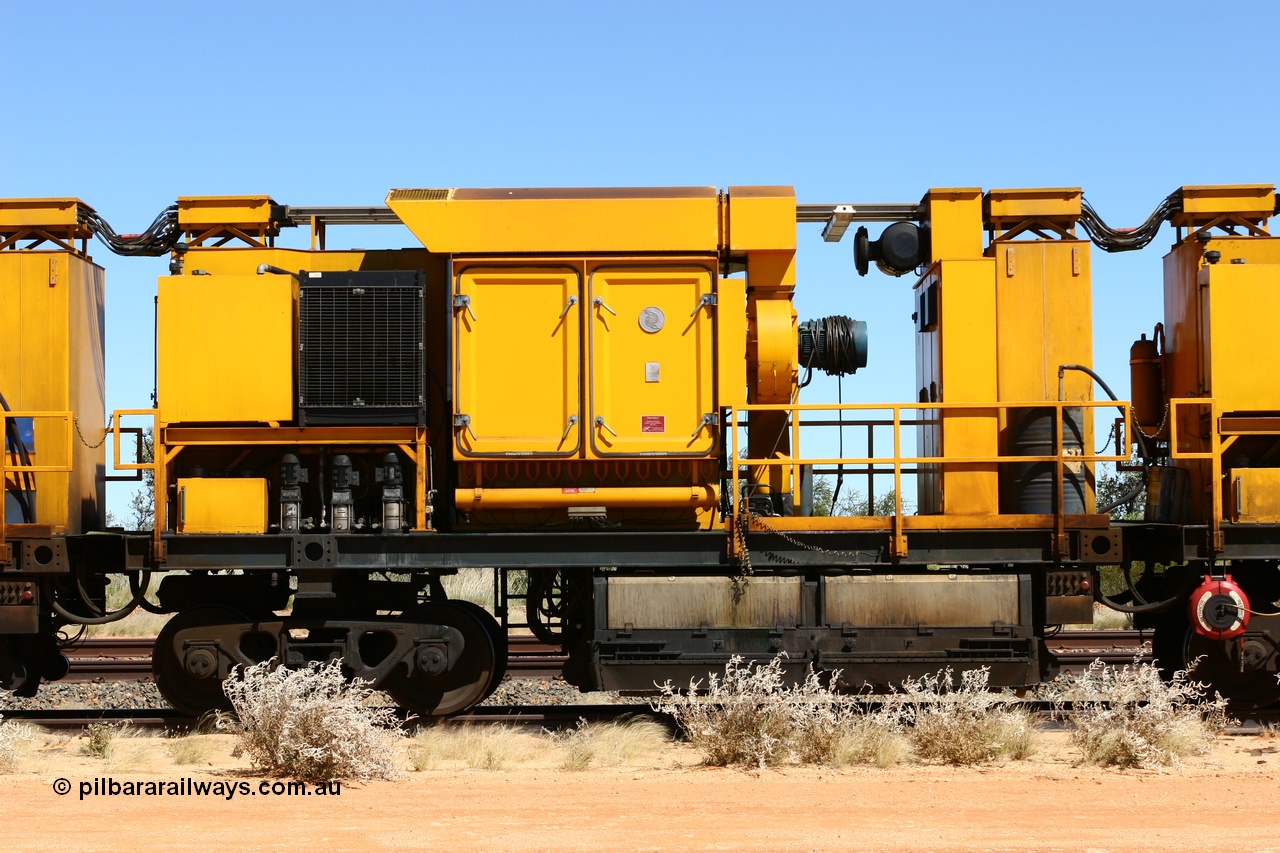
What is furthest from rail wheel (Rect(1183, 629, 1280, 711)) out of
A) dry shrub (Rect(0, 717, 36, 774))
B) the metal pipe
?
dry shrub (Rect(0, 717, 36, 774))

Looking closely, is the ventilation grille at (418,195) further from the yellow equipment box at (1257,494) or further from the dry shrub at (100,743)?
the yellow equipment box at (1257,494)

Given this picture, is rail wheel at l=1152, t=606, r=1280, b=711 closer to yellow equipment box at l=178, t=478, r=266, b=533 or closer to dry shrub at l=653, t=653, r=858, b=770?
dry shrub at l=653, t=653, r=858, b=770

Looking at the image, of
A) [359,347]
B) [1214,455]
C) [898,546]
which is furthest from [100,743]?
[1214,455]

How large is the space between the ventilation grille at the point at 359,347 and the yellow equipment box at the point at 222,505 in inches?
29.5

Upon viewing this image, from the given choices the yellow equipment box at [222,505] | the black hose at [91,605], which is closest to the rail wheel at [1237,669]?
the yellow equipment box at [222,505]

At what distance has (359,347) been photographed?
10.2 m

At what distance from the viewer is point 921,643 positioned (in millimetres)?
10141

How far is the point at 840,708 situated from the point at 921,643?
2.89ft

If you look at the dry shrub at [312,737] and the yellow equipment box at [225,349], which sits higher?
the yellow equipment box at [225,349]

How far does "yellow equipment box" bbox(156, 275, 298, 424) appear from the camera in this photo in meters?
10.2

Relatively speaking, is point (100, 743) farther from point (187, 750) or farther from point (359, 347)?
point (359, 347)

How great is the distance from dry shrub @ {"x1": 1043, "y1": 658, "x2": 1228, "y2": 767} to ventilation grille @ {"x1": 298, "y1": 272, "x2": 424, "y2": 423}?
5525 mm

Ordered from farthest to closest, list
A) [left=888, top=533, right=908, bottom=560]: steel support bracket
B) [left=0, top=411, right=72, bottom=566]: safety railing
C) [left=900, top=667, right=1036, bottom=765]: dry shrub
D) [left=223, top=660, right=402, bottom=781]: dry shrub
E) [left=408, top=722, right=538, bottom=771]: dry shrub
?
[left=888, top=533, right=908, bottom=560]: steel support bracket → [left=0, top=411, right=72, bottom=566]: safety railing → [left=408, top=722, right=538, bottom=771]: dry shrub → [left=900, top=667, right=1036, bottom=765]: dry shrub → [left=223, top=660, right=402, bottom=781]: dry shrub

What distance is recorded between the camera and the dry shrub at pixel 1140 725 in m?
9.02
